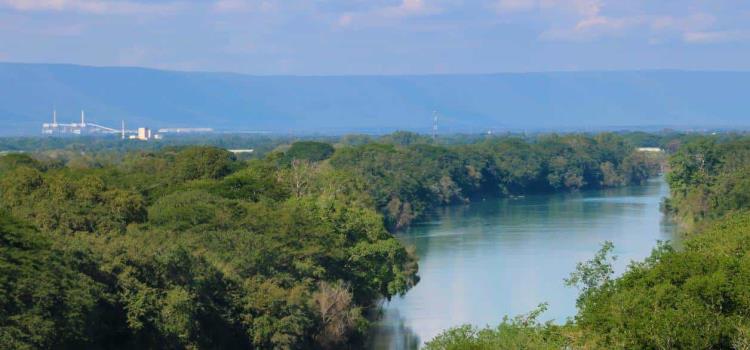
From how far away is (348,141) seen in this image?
142 metres

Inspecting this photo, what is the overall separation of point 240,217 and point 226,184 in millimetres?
8546

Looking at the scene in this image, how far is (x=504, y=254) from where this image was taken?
5041 centimetres

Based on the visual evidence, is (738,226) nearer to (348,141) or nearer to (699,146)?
(699,146)

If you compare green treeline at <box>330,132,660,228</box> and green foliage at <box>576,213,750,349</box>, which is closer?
green foliage at <box>576,213,750,349</box>

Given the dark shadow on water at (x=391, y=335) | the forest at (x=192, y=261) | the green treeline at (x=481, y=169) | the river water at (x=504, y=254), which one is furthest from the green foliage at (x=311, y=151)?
the dark shadow on water at (x=391, y=335)

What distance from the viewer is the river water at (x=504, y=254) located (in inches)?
1420

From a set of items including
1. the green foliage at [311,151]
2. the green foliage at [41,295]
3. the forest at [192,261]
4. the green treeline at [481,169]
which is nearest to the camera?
the green foliage at [41,295]

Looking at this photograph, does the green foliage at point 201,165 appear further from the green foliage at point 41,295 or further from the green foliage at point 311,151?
the green foliage at point 311,151

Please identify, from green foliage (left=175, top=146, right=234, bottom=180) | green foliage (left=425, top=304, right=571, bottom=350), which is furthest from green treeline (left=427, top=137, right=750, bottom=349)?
green foliage (left=175, top=146, right=234, bottom=180)

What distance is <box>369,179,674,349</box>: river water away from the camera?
36.1m

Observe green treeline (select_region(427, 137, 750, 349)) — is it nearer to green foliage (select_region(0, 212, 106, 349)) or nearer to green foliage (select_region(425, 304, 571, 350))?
green foliage (select_region(425, 304, 571, 350))

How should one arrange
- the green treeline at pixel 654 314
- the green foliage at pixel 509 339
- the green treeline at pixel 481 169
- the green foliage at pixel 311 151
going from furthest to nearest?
the green foliage at pixel 311 151, the green treeline at pixel 481 169, the green treeline at pixel 654 314, the green foliage at pixel 509 339

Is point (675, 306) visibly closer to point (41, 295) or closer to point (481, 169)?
point (41, 295)

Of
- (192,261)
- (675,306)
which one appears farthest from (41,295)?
(675,306)
